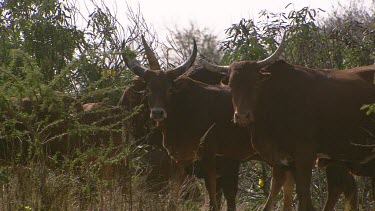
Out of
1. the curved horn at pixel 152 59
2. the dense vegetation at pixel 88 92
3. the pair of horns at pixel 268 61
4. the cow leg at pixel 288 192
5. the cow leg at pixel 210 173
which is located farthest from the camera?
the curved horn at pixel 152 59

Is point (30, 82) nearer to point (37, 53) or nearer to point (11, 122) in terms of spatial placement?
point (11, 122)

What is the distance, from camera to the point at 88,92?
10398 millimetres

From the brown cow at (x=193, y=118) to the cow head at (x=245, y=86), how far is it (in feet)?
4.22

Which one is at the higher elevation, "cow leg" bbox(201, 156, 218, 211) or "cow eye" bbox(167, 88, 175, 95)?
"cow eye" bbox(167, 88, 175, 95)

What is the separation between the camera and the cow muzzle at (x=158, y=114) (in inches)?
488

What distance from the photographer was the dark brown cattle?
34.9 feet

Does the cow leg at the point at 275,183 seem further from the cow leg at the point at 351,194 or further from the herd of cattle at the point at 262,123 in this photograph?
the cow leg at the point at 351,194

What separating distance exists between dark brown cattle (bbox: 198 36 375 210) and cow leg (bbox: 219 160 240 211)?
1.63 meters

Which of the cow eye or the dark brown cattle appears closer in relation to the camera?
the dark brown cattle

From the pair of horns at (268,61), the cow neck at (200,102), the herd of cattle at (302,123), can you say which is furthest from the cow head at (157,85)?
the pair of horns at (268,61)

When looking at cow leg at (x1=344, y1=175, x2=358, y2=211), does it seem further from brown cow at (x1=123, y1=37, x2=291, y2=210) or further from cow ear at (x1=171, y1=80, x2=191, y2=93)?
cow ear at (x1=171, y1=80, x2=191, y2=93)

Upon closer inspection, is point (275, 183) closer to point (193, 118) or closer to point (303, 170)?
point (303, 170)

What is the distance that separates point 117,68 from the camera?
1476 cm

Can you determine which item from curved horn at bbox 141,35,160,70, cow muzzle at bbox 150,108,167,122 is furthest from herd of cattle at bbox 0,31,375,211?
curved horn at bbox 141,35,160,70
